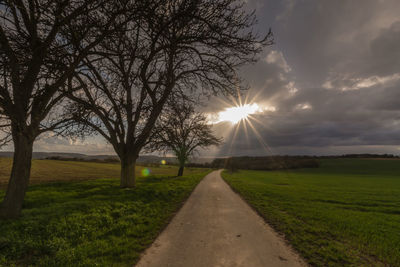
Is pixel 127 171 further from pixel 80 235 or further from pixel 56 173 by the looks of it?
pixel 56 173

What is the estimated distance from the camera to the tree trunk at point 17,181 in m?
5.57

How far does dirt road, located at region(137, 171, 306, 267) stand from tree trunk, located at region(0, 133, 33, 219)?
5.18 m

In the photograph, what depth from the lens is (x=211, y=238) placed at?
4594 mm

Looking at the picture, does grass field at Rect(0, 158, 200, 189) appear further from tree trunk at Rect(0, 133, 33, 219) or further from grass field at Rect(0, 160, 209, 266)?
grass field at Rect(0, 160, 209, 266)

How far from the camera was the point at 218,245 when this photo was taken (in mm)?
4199

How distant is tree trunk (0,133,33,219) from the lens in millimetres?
5566

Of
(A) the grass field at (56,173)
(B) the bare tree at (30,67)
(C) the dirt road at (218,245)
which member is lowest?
(A) the grass field at (56,173)

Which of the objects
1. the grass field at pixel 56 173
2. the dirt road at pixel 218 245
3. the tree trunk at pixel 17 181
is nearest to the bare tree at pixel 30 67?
the tree trunk at pixel 17 181

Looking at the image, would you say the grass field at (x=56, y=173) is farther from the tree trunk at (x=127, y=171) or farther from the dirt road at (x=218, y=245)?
the dirt road at (x=218, y=245)

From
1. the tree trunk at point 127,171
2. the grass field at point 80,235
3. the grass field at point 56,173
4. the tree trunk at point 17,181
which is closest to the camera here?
the grass field at point 80,235

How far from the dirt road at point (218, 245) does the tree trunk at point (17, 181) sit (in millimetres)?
5178

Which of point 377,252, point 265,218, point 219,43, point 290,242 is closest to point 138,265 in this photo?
point 290,242

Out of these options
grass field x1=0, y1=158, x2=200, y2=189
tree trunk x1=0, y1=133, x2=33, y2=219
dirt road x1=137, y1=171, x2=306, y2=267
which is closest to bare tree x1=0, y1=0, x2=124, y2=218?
tree trunk x1=0, y1=133, x2=33, y2=219

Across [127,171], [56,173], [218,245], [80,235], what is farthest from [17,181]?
[56,173]
